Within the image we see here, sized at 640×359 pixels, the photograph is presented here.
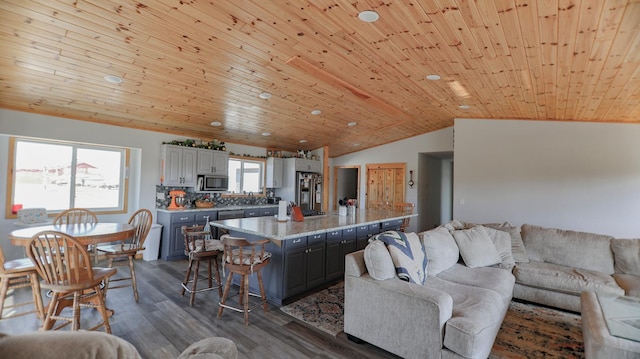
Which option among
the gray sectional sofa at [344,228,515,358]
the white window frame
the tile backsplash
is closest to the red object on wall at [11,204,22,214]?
the tile backsplash

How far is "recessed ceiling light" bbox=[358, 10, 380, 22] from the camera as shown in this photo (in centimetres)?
252

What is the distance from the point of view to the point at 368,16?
101 inches

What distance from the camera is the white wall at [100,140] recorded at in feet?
13.4

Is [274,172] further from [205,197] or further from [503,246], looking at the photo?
[503,246]

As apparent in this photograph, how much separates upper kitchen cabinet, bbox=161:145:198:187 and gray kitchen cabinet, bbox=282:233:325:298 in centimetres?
328

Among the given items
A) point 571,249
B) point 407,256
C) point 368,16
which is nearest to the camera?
point 368,16

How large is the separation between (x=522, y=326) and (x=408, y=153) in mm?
5615

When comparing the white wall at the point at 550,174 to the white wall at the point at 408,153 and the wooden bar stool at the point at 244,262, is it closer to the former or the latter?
the white wall at the point at 408,153

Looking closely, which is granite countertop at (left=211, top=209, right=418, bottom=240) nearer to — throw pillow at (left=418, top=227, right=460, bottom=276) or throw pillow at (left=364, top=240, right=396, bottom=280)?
throw pillow at (left=364, top=240, right=396, bottom=280)

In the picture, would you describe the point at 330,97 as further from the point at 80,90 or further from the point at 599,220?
the point at 599,220

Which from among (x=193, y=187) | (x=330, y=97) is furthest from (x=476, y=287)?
(x=193, y=187)

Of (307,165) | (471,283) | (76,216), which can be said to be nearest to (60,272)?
(76,216)

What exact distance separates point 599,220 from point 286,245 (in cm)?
543

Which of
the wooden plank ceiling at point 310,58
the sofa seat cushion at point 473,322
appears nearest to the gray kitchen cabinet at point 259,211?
the wooden plank ceiling at point 310,58
